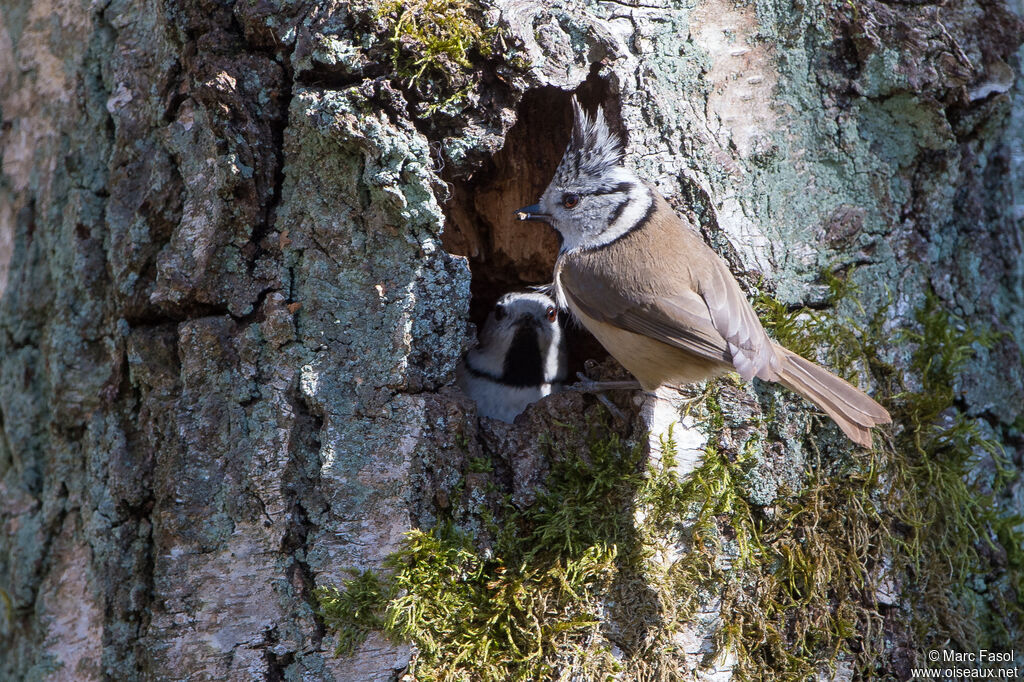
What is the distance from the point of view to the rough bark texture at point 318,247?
2275 millimetres

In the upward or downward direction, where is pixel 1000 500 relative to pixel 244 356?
downward

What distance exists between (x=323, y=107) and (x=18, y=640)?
7.03 ft

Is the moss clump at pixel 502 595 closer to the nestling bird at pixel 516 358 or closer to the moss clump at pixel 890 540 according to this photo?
the moss clump at pixel 890 540

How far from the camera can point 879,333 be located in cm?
269

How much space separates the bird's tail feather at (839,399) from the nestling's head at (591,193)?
2.69ft

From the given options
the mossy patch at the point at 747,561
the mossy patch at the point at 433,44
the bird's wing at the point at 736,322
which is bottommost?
the mossy patch at the point at 747,561

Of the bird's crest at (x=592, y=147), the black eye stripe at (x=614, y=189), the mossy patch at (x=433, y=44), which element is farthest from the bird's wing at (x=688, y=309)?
the mossy patch at (x=433, y=44)

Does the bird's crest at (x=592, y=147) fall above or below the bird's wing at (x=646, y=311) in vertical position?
above

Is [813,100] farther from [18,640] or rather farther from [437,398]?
[18,640]

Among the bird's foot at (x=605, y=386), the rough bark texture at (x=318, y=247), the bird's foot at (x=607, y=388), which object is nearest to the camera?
the rough bark texture at (x=318, y=247)

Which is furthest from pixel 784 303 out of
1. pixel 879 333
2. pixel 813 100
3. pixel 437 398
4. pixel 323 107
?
pixel 323 107

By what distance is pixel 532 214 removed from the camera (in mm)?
3160

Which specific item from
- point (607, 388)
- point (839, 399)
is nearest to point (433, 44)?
point (607, 388)

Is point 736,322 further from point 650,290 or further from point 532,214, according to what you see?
point 532,214
